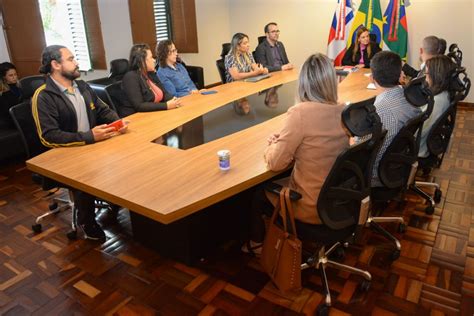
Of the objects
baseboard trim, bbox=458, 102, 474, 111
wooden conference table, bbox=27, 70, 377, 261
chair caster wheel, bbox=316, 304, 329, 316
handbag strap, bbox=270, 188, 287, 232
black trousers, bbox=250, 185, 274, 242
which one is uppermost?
wooden conference table, bbox=27, 70, 377, 261

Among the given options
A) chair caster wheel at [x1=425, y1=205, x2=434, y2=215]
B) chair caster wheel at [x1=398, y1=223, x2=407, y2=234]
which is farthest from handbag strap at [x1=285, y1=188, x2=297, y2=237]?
chair caster wheel at [x1=425, y1=205, x2=434, y2=215]

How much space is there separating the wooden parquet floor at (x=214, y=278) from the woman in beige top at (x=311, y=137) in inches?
22.0

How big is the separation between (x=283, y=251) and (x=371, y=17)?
202 inches

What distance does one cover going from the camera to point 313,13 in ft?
22.2

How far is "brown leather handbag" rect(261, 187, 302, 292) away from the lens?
6.24 ft

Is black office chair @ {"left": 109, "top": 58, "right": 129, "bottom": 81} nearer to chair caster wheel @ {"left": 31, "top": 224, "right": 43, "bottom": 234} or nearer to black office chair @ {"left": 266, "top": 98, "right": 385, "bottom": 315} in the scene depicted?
chair caster wheel @ {"left": 31, "top": 224, "right": 43, "bottom": 234}

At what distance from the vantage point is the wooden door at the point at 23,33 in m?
4.67

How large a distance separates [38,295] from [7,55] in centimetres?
362

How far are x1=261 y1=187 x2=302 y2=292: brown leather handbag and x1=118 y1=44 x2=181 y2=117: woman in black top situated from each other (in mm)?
1526

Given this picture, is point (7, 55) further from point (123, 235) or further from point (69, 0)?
point (123, 235)

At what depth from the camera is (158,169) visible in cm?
201

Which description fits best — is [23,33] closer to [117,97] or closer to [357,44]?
[117,97]

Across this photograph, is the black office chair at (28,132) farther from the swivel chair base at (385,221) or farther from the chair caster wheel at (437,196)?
the chair caster wheel at (437,196)

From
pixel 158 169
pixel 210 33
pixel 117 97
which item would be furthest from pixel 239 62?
pixel 210 33
